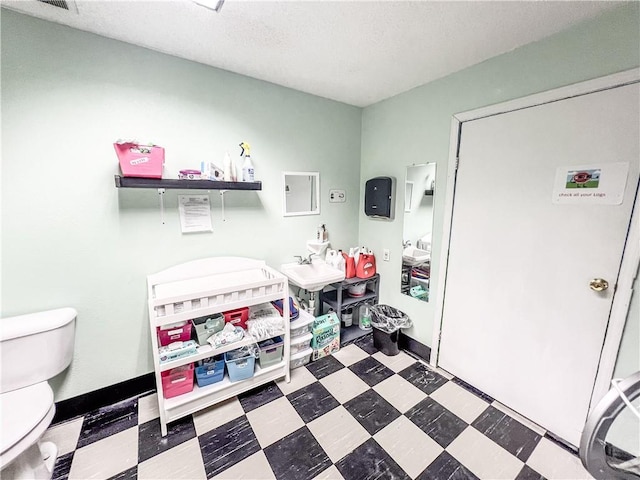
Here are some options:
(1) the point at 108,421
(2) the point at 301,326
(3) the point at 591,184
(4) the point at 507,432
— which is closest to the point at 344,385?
(2) the point at 301,326

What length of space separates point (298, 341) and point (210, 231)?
109cm

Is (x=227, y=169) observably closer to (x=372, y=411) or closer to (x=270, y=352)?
(x=270, y=352)

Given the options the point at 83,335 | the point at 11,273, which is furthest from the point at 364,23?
the point at 83,335

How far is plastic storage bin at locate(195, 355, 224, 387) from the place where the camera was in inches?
66.3

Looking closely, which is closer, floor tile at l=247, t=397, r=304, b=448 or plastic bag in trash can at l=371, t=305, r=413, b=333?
floor tile at l=247, t=397, r=304, b=448

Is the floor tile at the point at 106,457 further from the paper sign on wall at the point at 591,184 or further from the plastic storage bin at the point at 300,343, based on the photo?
the paper sign on wall at the point at 591,184

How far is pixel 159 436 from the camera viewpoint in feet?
5.04

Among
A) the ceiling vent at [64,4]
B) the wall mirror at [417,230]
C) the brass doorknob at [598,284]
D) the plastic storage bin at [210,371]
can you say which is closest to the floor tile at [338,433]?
the plastic storage bin at [210,371]

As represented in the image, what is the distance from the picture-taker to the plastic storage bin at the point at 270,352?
1.87m

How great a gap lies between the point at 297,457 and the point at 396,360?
116cm

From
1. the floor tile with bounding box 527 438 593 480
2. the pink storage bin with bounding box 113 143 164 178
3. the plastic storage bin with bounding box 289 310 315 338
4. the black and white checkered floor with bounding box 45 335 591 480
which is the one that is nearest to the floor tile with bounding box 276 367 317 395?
the black and white checkered floor with bounding box 45 335 591 480

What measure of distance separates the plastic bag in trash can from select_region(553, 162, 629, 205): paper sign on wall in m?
1.40

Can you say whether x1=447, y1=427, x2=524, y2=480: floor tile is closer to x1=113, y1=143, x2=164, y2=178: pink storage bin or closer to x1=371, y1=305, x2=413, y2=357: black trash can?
x1=371, y1=305, x2=413, y2=357: black trash can

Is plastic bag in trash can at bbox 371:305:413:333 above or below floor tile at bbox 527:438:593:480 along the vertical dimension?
above
